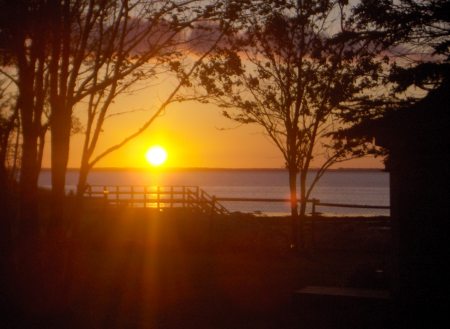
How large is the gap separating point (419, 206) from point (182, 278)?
8.10 m

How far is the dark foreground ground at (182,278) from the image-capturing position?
44.1ft

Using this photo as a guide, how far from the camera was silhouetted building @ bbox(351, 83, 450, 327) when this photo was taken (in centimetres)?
1182

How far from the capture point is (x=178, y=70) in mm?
17109

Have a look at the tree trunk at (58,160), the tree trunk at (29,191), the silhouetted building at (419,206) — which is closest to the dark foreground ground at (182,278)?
the tree trunk at (29,191)

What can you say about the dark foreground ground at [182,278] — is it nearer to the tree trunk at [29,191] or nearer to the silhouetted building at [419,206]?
the tree trunk at [29,191]

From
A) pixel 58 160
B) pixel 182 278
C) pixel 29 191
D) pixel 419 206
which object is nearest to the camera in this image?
pixel 419 206

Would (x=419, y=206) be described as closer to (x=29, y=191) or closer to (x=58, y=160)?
(x=58, y=160)

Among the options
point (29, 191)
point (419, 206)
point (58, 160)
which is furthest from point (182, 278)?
point (419, 206)

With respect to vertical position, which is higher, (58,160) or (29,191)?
(58,160)

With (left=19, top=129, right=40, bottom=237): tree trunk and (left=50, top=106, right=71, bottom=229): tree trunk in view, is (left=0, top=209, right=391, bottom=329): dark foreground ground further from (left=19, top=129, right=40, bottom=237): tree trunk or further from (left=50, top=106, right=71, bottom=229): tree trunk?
(left=50, top=106, right=71, bottom=229): tree trunk

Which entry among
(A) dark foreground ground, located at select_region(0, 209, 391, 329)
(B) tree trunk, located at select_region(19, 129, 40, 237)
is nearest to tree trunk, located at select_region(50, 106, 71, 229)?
(B) tree trunk, located at select_region(19, 129, 40, 237)

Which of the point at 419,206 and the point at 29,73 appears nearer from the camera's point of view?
the point at 419,206

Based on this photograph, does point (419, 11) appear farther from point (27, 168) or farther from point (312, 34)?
point (312, 34)

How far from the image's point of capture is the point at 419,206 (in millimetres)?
12297
